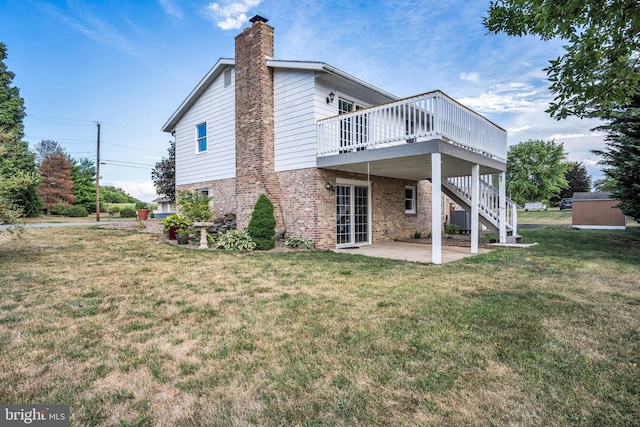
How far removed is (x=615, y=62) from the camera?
157 inches

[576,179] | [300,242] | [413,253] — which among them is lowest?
[413,253]

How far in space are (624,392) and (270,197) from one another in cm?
935

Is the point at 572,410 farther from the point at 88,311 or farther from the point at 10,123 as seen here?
the point at 10,123

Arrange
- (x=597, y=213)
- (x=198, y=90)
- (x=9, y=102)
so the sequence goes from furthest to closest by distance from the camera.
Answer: (x=9, y=102) → (x=597, y=213) → (x=198, y=90)

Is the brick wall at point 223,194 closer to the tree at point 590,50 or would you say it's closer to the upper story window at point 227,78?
the upper story window at point 227,78

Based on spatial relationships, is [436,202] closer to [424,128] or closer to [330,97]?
[424,128]

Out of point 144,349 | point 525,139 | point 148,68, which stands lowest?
point 144,349

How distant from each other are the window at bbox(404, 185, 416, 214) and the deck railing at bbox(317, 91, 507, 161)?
3851mm

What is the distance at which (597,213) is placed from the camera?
778 inches

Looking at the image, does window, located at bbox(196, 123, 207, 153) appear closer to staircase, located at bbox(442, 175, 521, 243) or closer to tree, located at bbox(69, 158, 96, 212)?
staircase, located at bbox(442, 175, 521, 243)

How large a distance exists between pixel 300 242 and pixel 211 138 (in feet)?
21.3

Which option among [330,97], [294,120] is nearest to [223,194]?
[294,120]

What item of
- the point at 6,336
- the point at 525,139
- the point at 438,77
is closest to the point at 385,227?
the point at 438,77

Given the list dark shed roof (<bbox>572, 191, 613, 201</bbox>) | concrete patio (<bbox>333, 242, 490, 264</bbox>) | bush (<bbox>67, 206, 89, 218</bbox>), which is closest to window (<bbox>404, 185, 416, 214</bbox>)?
concrete patio (<bbox>333, 242, 490, 264</bbox>)
